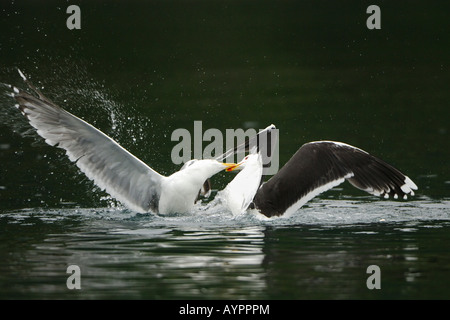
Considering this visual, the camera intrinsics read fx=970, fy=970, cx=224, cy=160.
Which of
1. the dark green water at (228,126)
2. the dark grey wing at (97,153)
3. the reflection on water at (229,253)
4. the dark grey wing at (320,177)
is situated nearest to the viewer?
the reflection on water at (229,253)

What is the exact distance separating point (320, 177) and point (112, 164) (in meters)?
2.19

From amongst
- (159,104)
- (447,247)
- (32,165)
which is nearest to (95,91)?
(159,104)

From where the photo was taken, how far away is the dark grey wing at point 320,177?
10062mm

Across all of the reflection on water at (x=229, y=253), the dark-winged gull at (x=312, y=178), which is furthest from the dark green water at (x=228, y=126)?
the dark-winged gull at (x=312, y=178)

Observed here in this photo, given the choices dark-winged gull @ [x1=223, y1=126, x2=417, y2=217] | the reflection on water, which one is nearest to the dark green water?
the reflection on water

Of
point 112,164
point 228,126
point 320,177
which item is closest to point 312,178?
point 320,177

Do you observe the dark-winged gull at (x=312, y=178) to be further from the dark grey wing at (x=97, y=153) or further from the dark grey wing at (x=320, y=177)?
the dark grey wing at (x=97, y=153)

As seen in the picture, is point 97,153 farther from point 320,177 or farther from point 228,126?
point 228,126

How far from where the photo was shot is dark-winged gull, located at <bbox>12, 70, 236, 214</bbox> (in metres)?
9.98

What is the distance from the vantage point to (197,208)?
10.6m

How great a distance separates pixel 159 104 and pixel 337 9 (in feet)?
36.3

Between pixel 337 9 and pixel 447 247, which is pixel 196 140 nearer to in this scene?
pixel 447 247

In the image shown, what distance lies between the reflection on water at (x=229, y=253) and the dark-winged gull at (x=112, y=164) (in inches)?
10.3

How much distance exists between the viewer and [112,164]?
10.2 m
